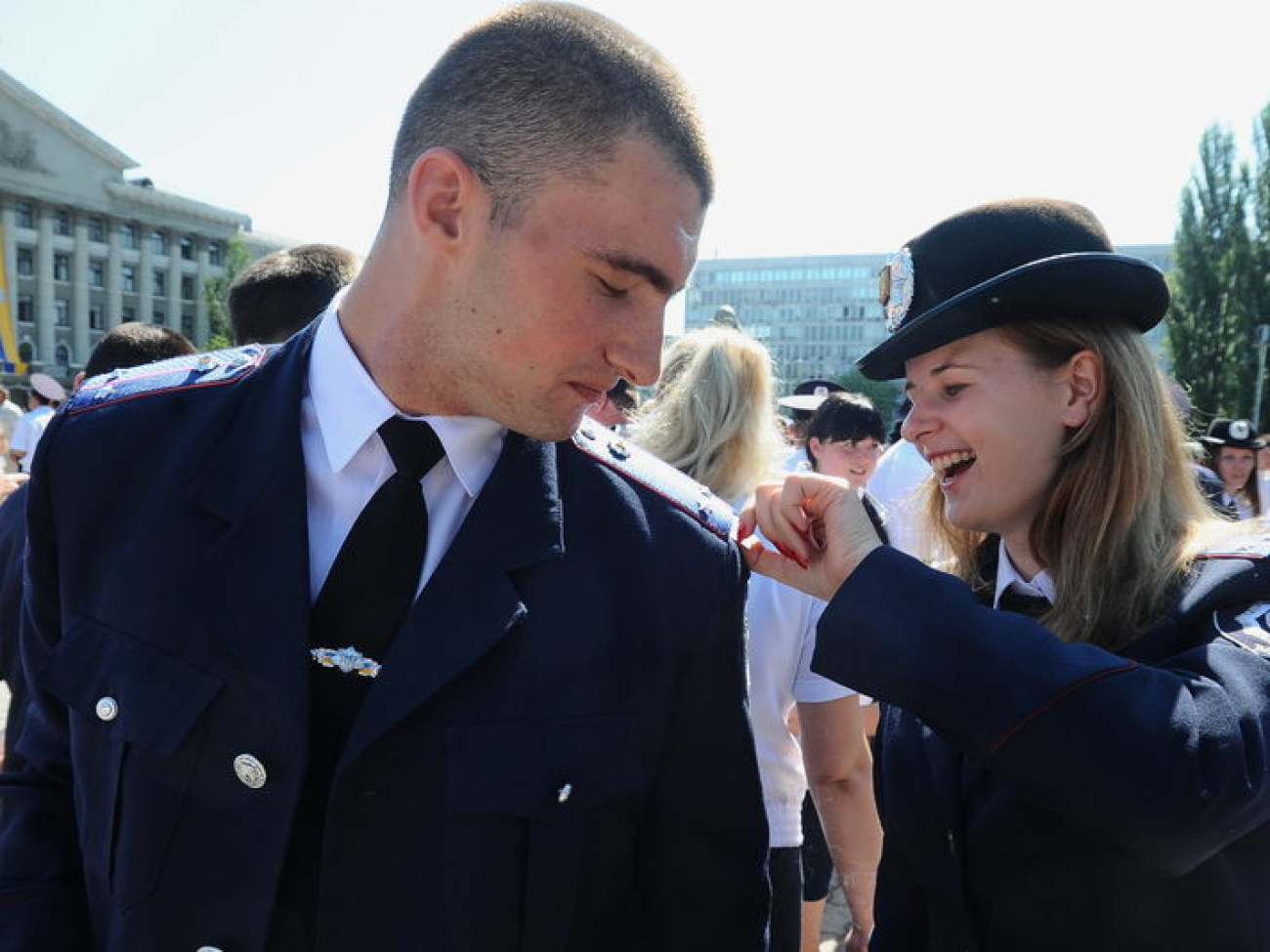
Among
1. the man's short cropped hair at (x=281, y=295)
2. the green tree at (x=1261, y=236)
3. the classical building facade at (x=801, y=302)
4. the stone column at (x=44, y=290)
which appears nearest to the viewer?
the man's short cropped hair at (x=281, y=295)

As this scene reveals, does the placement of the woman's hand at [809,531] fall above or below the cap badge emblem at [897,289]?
below

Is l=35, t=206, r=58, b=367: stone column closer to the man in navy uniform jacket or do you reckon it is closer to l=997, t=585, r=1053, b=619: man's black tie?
the man in navy uniform jacket

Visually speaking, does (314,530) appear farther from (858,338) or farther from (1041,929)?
(858,338)

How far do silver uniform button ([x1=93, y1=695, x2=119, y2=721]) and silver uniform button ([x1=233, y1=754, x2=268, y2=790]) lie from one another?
0.23 meters

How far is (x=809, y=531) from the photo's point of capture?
1848 mm

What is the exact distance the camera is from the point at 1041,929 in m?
1.56

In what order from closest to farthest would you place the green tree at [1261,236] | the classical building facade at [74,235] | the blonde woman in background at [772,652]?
1. the blonde woman in background at [772,652]
2. the green tree at [1261,236]
3. the classical building facade at [74,235]

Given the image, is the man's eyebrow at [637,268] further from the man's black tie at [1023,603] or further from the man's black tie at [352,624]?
the man's black tie at [1023,603]

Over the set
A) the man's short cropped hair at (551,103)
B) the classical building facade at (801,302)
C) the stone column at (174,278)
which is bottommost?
the classical building facade at (801,302)

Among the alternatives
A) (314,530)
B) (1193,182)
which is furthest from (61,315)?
(314,530)

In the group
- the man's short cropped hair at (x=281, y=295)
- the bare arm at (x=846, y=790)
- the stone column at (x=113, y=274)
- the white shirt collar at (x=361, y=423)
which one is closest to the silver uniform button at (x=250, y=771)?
the white shirt collar at (x=361, y=423)

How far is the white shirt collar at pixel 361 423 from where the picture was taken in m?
1.63

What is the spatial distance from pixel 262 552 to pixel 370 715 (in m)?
0.32

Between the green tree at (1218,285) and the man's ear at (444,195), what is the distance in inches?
1437
